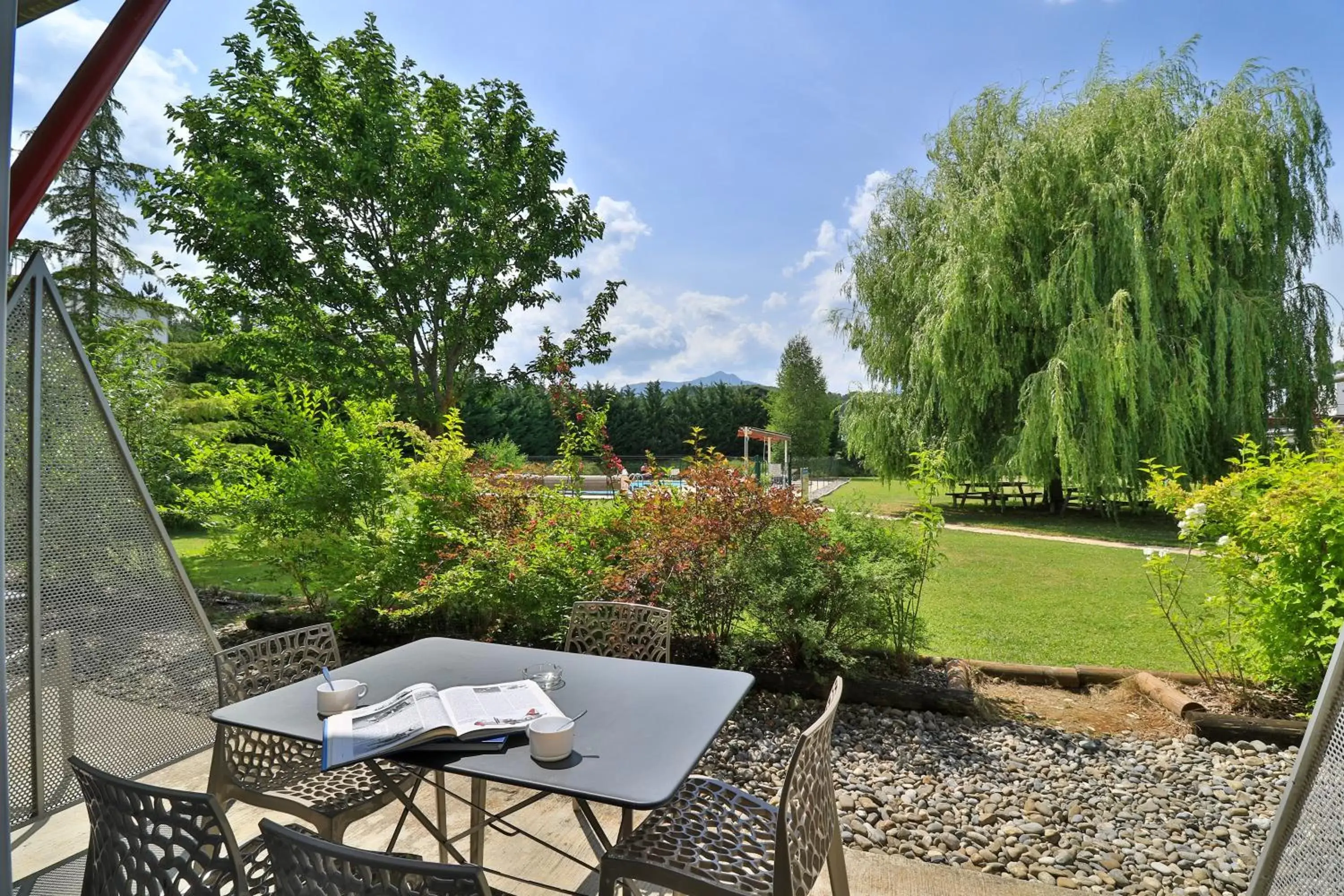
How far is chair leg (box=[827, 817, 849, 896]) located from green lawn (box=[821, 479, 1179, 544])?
23.9ft

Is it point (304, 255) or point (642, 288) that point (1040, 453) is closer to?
point (642, 288)

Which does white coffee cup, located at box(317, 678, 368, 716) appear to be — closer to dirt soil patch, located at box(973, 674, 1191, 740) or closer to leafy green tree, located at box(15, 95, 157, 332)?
dirt soil patch, located at box(973, 674, 1191, 740)

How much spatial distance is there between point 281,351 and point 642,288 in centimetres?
378

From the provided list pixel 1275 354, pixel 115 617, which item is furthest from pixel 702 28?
pixel 1275 354

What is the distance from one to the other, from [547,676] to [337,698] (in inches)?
21.6

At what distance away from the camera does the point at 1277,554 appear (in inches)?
129

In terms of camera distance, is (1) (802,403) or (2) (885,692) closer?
(2) (885,692)

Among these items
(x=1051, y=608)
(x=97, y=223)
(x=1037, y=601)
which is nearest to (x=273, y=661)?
(x=1051, y=608)

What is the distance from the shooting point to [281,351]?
20.8 ft

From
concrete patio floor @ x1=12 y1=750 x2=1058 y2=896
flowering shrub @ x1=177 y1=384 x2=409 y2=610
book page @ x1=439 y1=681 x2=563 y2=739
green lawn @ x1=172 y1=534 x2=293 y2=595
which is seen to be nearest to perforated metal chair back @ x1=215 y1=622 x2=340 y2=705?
concrete patio floor @ x1=12 y1=750 x2=1058 y2=896

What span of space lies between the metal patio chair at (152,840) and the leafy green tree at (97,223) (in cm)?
1139

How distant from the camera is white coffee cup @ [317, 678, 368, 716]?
5.89 feet

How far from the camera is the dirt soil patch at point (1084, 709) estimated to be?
3.54 metres

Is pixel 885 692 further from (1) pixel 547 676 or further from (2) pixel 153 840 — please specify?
(2) pixel 153 840
